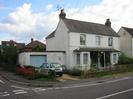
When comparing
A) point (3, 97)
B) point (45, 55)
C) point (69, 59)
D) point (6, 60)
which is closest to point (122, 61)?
point (69, 59)

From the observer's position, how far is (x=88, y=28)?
44.8 m

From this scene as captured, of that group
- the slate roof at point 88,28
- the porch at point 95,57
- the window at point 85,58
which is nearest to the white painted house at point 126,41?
the slate roof at point 88,28

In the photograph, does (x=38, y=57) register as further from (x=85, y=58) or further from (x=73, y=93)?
(x=73, y=93)

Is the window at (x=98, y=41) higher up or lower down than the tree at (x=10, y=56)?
higher up

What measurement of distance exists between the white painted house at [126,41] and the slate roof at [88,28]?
19.8ft

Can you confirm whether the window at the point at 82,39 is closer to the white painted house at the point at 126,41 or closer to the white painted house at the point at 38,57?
the white painted house at the point at 38,57

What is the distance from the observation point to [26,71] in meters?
31.9

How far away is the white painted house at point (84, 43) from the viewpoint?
41.0 m

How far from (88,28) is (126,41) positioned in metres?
13.4

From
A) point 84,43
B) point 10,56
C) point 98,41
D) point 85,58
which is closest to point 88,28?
point 98,41

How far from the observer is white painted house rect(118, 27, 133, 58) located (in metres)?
54.4

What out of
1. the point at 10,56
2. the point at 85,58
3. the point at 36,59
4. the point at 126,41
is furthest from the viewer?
the point at 126,41

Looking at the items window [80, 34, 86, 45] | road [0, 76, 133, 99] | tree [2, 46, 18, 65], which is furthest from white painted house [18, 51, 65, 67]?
road [0, 76, 133, 99]

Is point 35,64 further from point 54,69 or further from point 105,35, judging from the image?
point 105,35
